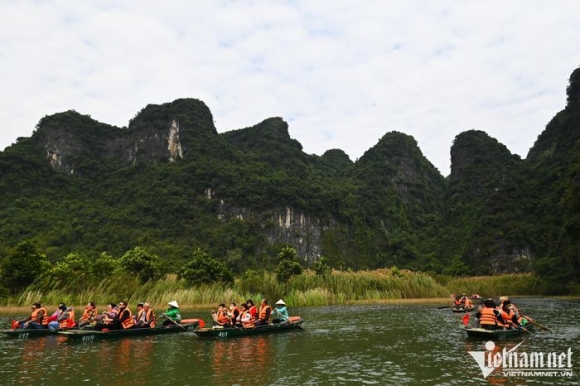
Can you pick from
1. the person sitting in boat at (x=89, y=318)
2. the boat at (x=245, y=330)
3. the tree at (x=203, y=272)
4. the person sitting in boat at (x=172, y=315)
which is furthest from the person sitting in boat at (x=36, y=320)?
the tree at (x=203, y=272)

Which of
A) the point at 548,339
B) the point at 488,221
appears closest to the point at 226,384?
the point at 548,339

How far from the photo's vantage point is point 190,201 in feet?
295

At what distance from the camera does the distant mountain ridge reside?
75.8 metres

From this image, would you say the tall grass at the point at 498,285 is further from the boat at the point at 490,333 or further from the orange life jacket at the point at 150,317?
the orange life jacket at the point at 150,317

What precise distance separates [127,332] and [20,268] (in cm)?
1433

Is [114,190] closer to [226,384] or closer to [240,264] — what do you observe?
[240,264]

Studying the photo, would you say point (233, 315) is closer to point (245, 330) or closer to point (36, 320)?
point (245, 330)

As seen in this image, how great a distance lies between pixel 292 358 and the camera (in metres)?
11.7

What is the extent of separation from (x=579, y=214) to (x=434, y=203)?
90.9 m

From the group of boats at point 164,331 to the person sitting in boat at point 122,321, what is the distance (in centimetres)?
27

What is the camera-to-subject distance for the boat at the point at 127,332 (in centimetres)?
1507

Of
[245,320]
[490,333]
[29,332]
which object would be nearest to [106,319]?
[29,332]

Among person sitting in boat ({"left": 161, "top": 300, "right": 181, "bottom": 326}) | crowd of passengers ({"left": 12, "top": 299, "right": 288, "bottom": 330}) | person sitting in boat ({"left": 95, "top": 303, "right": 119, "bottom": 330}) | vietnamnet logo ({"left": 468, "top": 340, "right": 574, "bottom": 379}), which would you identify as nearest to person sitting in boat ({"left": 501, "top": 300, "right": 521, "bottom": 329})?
vietnamnet logo ({"left": 468, "top": 340, "right": 574, "bottom": 379})

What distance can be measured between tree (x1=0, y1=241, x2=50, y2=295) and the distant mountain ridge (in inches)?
1599
